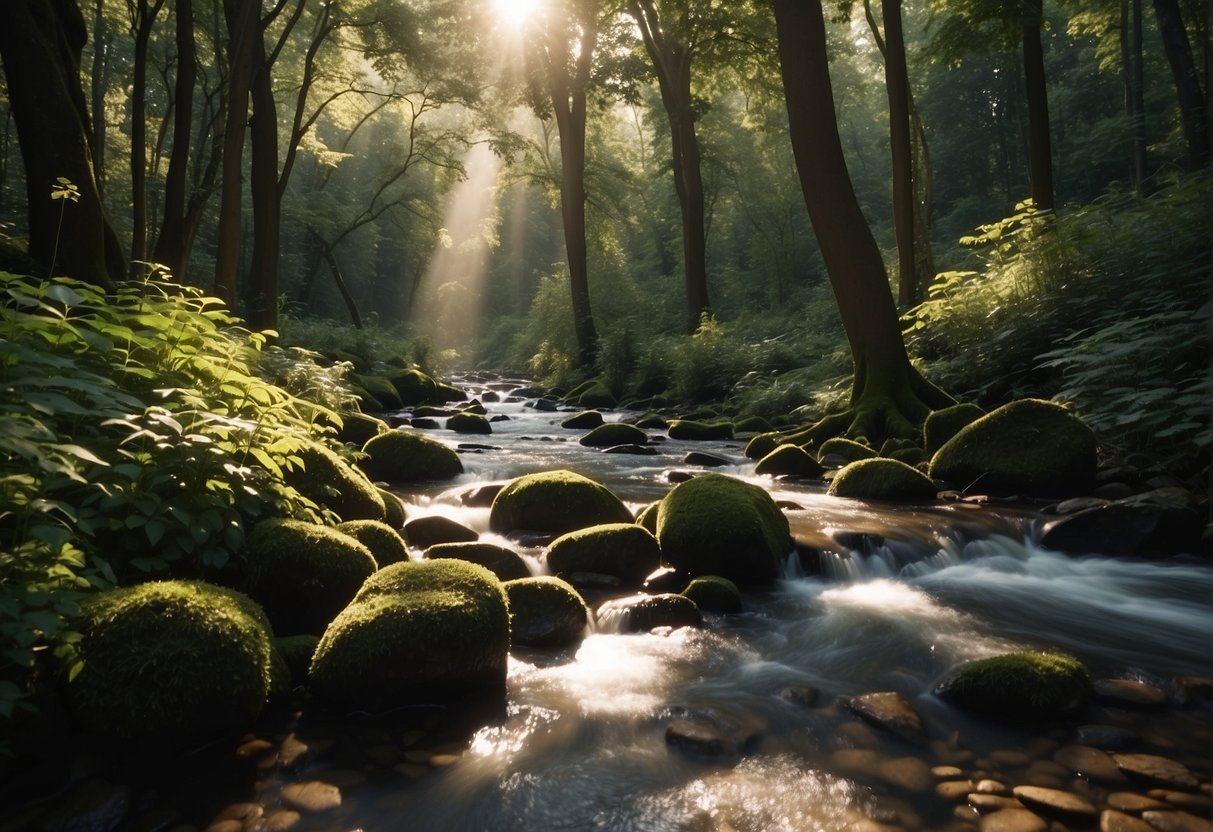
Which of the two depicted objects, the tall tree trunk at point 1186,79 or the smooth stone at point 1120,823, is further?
the tall tree trunk at point 1186,79

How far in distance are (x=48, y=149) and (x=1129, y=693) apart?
9.35 m

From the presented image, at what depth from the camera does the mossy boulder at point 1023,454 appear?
7.87m

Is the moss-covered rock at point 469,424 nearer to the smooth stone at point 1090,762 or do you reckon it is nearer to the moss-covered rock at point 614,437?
the moss-covered rock at point 614,437

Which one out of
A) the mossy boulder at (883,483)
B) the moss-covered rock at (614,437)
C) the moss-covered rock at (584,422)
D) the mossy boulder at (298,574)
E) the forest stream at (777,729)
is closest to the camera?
the forest stream at (777,729)

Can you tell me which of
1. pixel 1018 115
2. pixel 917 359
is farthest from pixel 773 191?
pixel 917 359

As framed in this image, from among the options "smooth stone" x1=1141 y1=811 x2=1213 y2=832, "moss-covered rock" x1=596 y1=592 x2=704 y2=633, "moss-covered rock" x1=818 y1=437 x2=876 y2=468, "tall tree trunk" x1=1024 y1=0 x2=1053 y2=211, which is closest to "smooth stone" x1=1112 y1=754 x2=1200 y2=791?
"smooth stone" x1=1141 y1=811 x2=1213 y2=832

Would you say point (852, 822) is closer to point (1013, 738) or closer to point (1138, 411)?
point (1013, 738)

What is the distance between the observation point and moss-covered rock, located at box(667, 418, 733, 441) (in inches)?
570

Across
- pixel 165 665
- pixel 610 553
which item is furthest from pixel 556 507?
pixel 165 665

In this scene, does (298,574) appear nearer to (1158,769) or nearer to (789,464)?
(1158,769)

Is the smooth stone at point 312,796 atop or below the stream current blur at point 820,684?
atop

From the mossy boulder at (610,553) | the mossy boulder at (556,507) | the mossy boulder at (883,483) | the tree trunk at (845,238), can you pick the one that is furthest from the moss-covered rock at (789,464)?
the mossy boulder at (610,553)

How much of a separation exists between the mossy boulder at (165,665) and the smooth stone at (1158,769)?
12.2 ft

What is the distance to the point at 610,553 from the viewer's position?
5.82m
